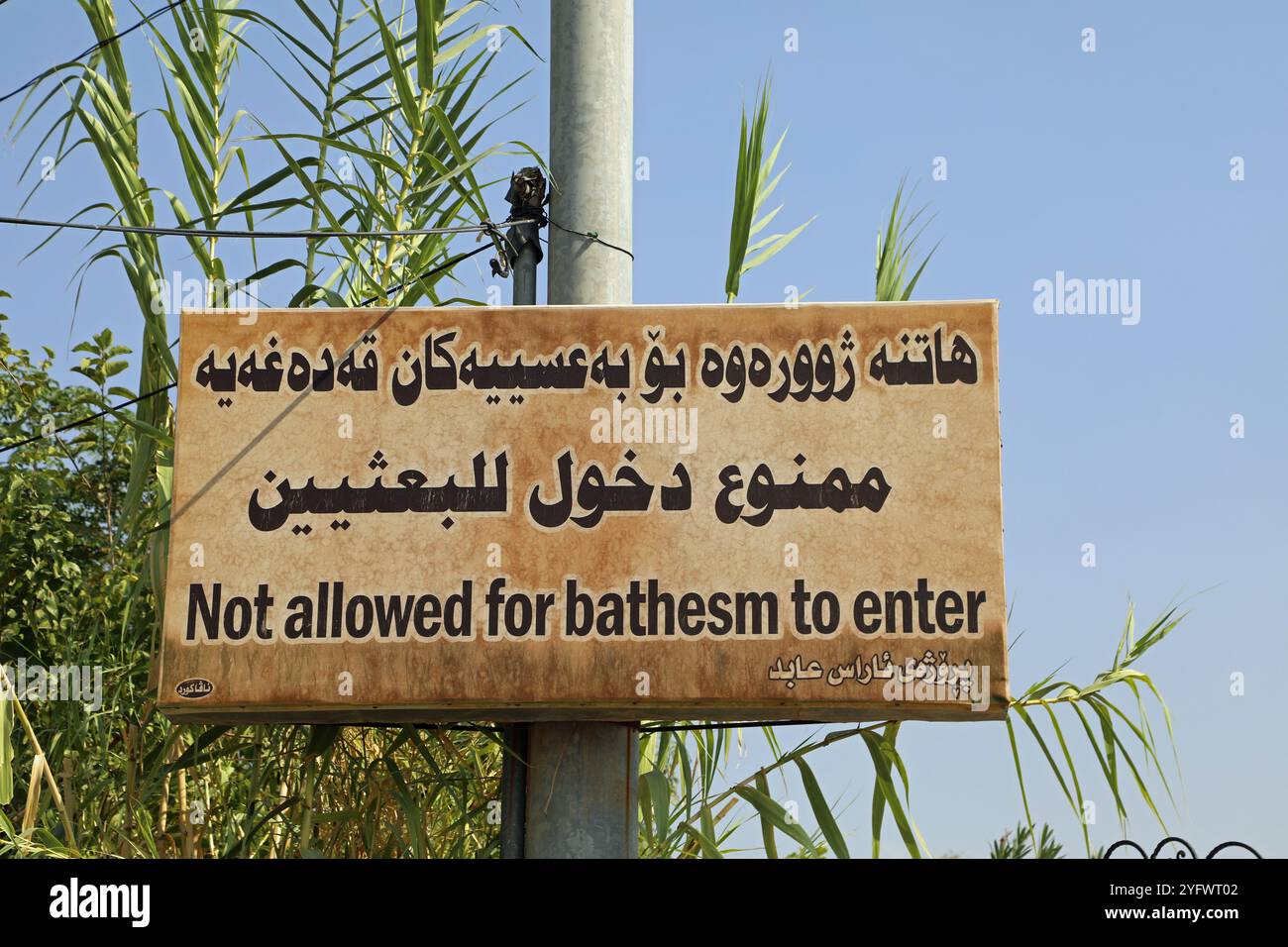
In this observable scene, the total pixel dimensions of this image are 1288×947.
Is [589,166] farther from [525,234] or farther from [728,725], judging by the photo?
[728,725]

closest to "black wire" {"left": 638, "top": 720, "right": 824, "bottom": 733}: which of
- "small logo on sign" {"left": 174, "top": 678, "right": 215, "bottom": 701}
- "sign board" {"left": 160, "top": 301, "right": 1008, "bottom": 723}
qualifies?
"sign board" {"left": 160, "top": 301, "right": 1008, "bottom": 723}

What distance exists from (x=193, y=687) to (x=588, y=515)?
141cm

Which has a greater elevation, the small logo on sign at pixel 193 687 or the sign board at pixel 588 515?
the sign board at pixel 588 515

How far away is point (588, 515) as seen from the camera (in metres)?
4.52

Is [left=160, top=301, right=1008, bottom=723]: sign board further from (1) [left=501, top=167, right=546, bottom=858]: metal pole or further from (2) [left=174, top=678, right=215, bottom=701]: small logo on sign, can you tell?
A: (1) [left=501, top=167, right=546, bottom=858]: metal pole

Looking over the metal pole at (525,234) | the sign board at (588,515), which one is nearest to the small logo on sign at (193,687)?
the sign board at (588,515)

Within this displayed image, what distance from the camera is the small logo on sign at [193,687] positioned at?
447 centimetres

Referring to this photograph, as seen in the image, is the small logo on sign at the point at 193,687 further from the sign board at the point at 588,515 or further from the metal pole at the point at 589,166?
the metal pole at the point at 589,166

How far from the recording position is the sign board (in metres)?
4.40

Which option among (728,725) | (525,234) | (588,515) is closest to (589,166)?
(525,234)

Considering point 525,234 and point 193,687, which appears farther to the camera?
point 525,234

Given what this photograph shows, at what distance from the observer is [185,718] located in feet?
15.3

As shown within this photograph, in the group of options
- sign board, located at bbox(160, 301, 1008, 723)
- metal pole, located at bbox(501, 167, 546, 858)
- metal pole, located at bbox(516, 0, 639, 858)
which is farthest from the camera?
metal pole, located at bbox(501, 167, 546, 858)
